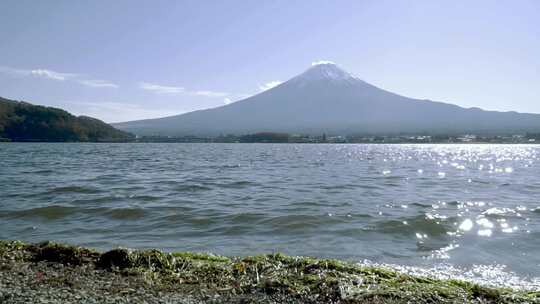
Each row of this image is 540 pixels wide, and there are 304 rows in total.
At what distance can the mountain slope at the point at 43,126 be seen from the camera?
296 ft

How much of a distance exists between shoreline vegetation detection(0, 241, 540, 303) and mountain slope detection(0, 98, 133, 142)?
9730 centimetres

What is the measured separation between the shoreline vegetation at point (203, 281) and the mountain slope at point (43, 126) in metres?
97.3

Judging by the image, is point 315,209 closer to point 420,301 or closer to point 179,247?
point 179,247

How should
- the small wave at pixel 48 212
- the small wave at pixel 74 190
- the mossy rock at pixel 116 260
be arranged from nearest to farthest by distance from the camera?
the mossy rock at pixel 116 260 < the small wave at pixel 48 212 < the small wave at pixel 74 190

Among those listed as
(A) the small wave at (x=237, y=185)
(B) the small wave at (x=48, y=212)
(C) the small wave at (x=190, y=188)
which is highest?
(B) the small wave at (x=48, y=212)

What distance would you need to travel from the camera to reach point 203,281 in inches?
200

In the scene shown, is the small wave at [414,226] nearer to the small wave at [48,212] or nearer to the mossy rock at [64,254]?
the mossy rock at [64,254]

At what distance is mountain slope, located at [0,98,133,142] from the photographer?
90169mm

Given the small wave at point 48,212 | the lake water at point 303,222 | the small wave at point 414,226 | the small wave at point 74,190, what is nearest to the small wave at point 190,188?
the lake water at point 303,222

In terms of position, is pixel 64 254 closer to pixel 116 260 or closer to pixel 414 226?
pixel 116 260

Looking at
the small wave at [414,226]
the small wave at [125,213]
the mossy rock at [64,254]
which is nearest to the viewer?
the mossy rock at [64,254]

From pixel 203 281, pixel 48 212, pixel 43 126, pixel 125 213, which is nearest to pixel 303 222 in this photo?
pixel 125 213

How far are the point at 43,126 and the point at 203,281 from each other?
10152 centimetres

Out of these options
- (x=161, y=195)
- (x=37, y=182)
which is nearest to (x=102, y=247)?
(x=161, y=195)
